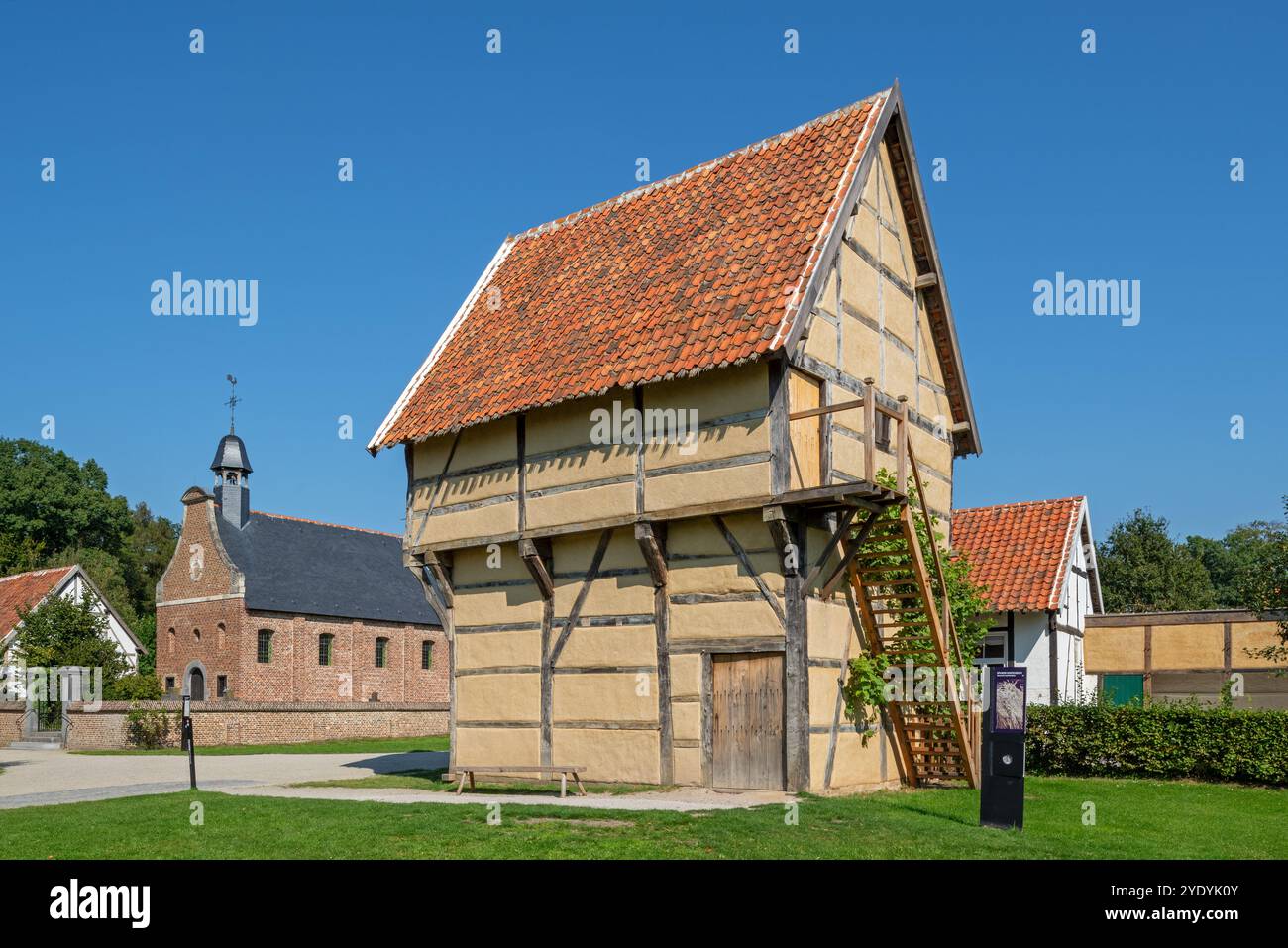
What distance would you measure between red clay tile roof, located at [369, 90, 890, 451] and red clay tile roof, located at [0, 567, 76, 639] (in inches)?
1264

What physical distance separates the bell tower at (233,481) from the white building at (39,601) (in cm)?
585

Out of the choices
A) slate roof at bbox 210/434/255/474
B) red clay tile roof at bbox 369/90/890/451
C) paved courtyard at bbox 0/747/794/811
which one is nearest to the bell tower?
slate roof at bbox 210/434/255/474

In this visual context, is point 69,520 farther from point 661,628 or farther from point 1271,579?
point 1271,579

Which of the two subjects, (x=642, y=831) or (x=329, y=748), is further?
(x=329, y=748)

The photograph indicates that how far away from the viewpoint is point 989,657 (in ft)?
94.8

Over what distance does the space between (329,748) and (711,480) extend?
77.9 feet

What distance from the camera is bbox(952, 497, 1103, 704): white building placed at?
27.6 meters

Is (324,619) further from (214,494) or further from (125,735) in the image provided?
(125,735)

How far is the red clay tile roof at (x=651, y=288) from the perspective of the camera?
1703 centimetres

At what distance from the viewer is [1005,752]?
13227 mm

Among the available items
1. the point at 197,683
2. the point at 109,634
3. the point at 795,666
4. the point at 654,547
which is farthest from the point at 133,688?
the point at 795,666
